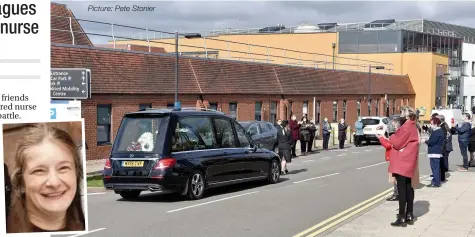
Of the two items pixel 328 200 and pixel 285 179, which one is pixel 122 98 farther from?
pixel 328 200

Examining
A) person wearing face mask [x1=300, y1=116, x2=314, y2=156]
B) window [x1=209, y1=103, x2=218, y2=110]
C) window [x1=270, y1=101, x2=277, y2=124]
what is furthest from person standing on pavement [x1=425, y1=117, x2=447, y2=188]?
window [x1=270, y1=101, x2=277, y2=124]

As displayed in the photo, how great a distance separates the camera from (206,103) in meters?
30.8

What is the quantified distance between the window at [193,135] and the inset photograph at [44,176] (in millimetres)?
9784

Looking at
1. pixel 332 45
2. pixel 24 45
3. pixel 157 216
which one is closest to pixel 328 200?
pixel 157 216

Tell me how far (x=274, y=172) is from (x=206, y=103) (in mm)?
13996

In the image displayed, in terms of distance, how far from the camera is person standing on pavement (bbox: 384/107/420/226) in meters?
9.40

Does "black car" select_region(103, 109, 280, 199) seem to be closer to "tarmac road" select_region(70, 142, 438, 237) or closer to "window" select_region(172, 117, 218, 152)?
"window" select_region(172, 117, 218, 152)

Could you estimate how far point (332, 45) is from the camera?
211ft

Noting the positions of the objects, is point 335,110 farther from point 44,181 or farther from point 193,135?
point 44,181

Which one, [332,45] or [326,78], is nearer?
[326,78]

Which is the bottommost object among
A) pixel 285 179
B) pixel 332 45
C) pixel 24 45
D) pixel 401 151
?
pixel 285 179

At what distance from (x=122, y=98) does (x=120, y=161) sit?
12.3 m

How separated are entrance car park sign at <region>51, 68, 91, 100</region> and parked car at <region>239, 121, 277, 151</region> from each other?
8.82 meters

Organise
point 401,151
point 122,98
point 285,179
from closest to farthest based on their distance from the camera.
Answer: point 401,151, point 285,179, point 122,98
